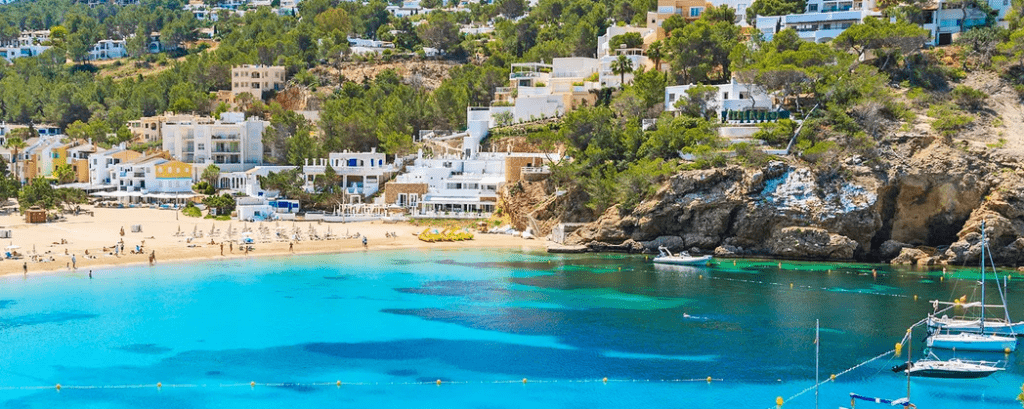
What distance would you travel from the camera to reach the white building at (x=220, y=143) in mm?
80188

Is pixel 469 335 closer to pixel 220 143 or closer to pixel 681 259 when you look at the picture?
pixel 681 259

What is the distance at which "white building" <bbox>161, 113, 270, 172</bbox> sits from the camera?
3157 inches

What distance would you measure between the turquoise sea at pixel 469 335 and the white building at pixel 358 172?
17968 millimetres

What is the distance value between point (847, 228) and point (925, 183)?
435 cm

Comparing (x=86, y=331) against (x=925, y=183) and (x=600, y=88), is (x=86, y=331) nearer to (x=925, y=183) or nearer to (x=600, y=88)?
(x=925, y=183)

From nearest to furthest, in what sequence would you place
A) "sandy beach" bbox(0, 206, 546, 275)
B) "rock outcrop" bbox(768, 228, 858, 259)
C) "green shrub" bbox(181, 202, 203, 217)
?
"sandy beach" bbox(0, 206, 546, 275)
"rock outcrop" bbox(768, 228, 858, 259)
"green shrub" bbox(181, 202, 203, 217)

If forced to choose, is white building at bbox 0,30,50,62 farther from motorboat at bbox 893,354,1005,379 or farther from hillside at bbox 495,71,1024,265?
motorboat at bbox 893,354,1005,379

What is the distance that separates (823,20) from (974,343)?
4109 centimetres

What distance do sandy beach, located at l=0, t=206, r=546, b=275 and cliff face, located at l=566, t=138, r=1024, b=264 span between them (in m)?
8.76

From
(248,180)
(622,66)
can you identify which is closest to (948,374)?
(622,66)

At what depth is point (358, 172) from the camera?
7169cm

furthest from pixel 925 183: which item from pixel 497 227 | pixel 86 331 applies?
pixel 86 331

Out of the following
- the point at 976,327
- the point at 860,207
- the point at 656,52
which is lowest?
the point at 976,327

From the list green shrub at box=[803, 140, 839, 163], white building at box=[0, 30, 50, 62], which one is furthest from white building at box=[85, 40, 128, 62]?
green shrub at box=[803, 140, 839, 163]
